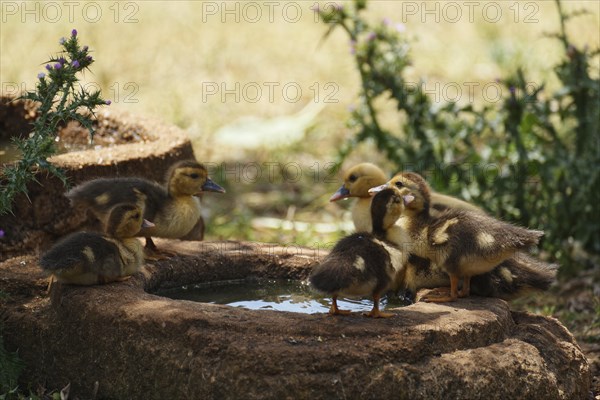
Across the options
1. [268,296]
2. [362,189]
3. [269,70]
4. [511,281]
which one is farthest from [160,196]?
[269,70]

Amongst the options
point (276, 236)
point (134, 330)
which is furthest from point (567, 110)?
point (134, 330)

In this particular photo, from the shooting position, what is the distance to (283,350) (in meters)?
4.44

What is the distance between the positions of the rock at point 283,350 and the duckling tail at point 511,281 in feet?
0.49

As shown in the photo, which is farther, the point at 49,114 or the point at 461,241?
the point at 49,114

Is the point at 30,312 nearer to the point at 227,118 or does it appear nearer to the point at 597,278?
the point at 597,278

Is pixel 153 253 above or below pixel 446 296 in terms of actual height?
above

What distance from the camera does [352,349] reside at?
4.49 meters

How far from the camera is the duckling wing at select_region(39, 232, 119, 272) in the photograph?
17.0 ft

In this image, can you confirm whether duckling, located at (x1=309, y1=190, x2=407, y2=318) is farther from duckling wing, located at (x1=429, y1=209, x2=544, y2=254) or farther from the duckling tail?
the duckling tail

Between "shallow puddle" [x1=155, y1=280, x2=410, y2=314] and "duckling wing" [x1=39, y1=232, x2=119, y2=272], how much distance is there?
60 cm

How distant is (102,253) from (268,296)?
113cm

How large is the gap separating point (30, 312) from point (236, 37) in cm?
981

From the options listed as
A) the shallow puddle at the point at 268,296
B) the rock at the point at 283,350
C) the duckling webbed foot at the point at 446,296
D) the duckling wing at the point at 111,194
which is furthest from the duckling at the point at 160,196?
the duckling webbed foot at the point at 446,296

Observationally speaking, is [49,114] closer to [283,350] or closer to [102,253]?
[102,253]
